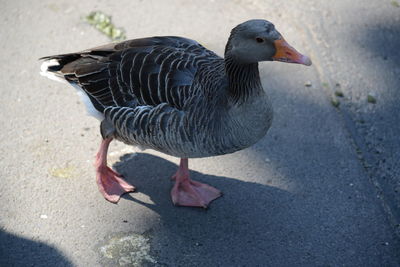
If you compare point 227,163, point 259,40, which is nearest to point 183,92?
point 259,40

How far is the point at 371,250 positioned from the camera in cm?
354

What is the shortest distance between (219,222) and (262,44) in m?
1.33

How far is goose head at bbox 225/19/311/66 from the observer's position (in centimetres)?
320

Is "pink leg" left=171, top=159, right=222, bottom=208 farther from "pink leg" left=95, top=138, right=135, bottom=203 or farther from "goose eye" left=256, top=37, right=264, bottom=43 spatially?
"goose eye" left=256, top=37, right=264, bottom=43

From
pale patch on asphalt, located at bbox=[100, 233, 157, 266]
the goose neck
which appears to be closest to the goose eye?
the goose neck

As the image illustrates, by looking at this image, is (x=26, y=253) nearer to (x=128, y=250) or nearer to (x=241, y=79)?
(x=128, y=250)

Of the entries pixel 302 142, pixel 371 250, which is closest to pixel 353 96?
pixel 302 142

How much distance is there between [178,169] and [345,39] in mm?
2360

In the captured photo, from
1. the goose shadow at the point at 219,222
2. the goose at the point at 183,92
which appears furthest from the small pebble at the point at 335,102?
the goose at the point at 183,92

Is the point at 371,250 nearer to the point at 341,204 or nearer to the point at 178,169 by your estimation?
the point at 341,204

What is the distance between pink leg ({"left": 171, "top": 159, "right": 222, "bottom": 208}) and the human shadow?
918mm

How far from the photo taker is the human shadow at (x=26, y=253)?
11.2 feet

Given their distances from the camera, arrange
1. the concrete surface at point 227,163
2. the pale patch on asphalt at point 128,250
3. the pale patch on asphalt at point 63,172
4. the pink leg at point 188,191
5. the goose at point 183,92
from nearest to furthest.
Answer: the goose at point 183,92, the pale patch on asphalt at point 128,250, the concrete surface at point 227,163, the pink leg at point 188,191, the pale patch on asphalt at point 63,172

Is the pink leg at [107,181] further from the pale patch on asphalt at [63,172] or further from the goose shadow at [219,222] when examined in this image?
the pale patch on asphalt at [63,172]
